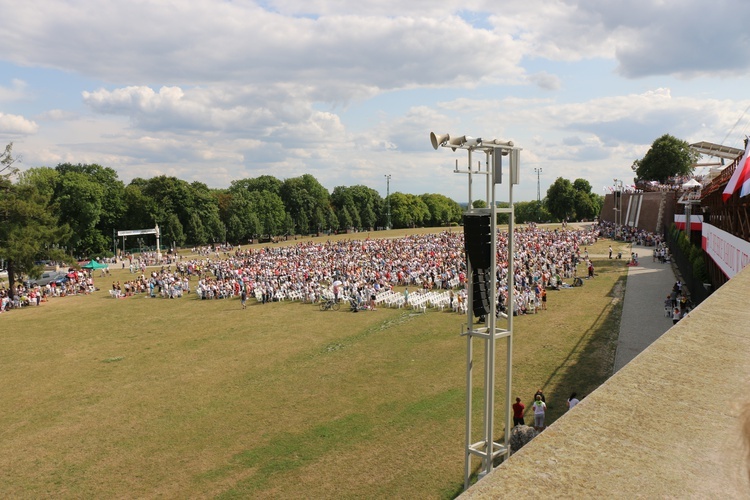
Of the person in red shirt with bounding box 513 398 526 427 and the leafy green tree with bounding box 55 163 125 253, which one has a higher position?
the leafy green tree with bounding box 55 163 125 253

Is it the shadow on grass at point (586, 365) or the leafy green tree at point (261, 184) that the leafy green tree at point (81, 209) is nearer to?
the leafy green tree at point (261, 184)

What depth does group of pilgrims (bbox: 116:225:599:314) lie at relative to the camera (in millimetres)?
28812

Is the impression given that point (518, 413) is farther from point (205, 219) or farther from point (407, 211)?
point (407, 211)

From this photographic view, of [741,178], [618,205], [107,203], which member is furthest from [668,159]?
[107,203]

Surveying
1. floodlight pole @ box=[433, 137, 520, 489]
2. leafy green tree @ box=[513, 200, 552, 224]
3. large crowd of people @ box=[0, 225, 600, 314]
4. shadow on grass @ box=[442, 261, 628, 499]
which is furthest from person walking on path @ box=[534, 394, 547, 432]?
leafy green tree @ box=[513, 200, 552, 224]

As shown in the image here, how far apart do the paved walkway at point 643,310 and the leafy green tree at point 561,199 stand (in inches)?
2502

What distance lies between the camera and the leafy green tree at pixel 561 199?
9906 centimetres

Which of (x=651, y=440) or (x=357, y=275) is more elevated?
(x=651, y=440)

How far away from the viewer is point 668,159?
82250mm

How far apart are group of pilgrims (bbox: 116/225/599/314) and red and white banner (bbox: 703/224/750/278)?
730 cm

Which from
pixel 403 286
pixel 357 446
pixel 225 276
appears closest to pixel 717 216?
pixel 403 286

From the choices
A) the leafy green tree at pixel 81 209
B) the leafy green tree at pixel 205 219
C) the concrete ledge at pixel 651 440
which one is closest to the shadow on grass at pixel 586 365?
the concrete ledge at pixel 651 440

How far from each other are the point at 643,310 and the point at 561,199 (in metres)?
80.4

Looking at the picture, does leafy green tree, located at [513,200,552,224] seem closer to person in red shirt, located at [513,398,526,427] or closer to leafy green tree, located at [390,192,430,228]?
leafy green tree, located at [390,192,430,228]
